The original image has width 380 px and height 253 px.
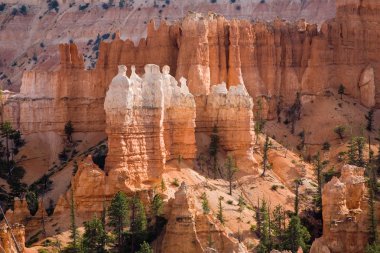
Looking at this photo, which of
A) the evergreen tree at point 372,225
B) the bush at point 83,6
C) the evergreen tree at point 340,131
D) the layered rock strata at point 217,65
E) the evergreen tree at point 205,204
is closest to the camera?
the evergreen tree at point 372,225

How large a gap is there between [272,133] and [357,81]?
11.0 metres

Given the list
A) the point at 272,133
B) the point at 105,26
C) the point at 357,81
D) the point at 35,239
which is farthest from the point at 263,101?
the point at 105,26

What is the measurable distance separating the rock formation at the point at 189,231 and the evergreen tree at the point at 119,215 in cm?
264

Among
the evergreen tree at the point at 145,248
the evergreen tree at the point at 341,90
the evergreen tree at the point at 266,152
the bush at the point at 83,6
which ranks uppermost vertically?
the bush at the point at 83,6

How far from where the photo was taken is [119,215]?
212 ft

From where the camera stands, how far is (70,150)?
88750 mm

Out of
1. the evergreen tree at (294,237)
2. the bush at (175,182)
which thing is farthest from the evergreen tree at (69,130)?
the evergreen tree at (294,237)

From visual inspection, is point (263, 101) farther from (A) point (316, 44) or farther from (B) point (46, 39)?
(B) point (46, 39)

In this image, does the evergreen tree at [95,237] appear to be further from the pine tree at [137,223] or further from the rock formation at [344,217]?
the rock formation at [344,217]

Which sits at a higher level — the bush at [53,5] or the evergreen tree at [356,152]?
the bush at [53,5]

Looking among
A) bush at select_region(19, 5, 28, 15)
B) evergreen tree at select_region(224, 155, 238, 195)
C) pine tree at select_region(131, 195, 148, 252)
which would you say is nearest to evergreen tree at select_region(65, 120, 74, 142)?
evergreen tree at select_region(224, 155, 238, 195)

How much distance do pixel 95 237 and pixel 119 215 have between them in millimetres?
1995

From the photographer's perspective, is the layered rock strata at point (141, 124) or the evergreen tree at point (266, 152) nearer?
the layered rock strata at point (141, 124)

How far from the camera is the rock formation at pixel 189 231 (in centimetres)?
6475
